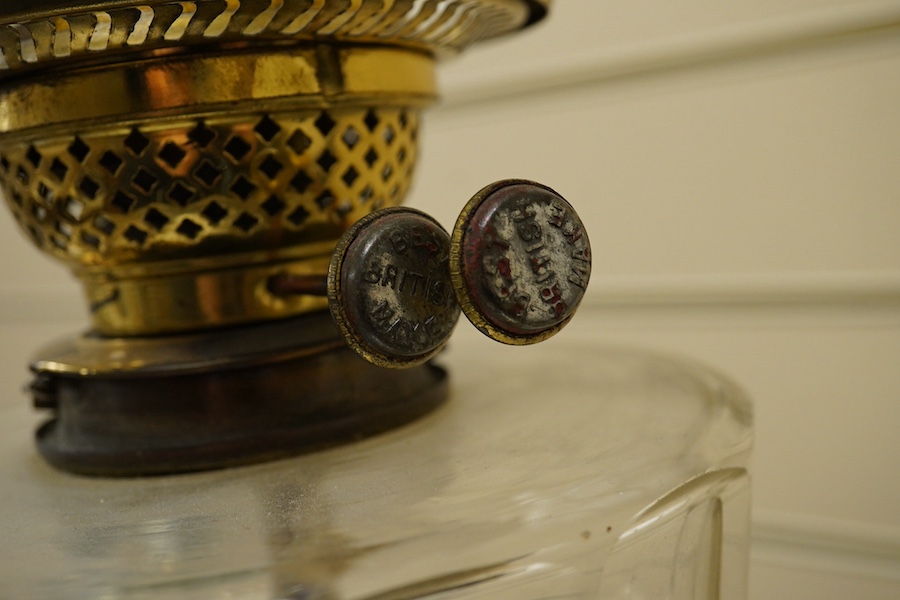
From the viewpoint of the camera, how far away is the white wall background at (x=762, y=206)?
2.58 feet

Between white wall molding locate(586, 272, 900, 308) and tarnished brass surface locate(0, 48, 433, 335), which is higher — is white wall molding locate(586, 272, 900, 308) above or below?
below

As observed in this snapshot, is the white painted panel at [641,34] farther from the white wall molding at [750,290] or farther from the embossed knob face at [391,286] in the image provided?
the embossed knob face at [391,286]

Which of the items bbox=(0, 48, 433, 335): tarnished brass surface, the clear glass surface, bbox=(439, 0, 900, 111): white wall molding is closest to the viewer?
the clear glass surface

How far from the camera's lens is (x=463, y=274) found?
39cm

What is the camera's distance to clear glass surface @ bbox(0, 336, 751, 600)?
1.26ft

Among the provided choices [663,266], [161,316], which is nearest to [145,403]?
[161,316]

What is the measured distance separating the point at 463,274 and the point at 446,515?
11cm

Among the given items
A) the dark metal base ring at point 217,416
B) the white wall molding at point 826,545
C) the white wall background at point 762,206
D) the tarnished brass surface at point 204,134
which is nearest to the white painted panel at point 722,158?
the white wall background at point 762,206

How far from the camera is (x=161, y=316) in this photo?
54 cm

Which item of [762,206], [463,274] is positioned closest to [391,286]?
[463,274]

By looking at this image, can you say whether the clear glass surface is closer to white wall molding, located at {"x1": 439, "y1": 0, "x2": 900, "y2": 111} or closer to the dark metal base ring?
the dark metal base ring

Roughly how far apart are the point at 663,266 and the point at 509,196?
570 millimetres

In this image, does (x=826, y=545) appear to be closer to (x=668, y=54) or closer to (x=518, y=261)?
(x=668, y=54)

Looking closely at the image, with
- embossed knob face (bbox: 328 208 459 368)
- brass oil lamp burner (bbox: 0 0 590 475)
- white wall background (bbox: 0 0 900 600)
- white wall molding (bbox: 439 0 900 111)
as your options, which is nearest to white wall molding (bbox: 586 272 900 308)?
white wall background (bbox: 0 0 900 600)
